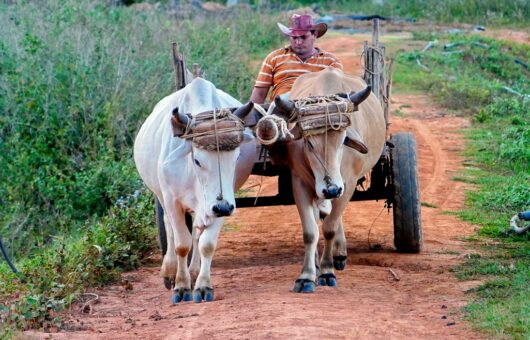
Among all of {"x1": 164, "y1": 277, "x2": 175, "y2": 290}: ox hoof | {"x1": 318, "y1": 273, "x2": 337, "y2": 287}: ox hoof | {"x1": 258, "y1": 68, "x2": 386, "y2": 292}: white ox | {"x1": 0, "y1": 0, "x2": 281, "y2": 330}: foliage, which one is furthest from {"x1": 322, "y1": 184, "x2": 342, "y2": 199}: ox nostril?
{"x1": 0, "y1": 0, "x2": 281, "y2": 330}: foliage

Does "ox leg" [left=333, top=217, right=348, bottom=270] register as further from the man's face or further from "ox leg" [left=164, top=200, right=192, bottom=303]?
the man's face

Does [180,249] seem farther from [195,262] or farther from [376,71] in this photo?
[376,71]

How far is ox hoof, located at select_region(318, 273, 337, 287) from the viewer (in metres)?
6.95

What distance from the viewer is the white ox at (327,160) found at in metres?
6.48

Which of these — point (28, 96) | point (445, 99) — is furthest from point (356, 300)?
point (445, 99)

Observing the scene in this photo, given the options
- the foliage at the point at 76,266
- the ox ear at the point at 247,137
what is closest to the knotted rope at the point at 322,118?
the ox ear at the point at 247,137

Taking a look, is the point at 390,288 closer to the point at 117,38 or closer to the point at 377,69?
the point at 377,69

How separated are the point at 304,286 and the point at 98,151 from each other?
4905mm

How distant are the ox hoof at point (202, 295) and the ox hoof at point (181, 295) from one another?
16 cm

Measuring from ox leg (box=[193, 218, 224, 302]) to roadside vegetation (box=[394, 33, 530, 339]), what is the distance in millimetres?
1690

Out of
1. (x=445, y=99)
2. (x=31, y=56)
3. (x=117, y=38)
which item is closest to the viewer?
(x=31, y=56)

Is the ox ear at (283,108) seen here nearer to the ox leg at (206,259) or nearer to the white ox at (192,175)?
the white ox at (192,175)

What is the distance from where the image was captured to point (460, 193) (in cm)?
1054

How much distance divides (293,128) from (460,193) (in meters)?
4.44
